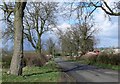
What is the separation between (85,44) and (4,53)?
45672 mm

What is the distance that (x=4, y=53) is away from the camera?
46062mm

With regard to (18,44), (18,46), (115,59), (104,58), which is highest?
(18,44)

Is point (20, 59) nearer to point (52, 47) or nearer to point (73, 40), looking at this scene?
point (73, 40)

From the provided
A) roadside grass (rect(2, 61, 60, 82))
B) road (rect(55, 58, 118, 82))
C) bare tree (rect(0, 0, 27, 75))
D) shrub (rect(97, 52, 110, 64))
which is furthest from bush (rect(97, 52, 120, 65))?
bare tree (rect(0, 0, 27, 75))

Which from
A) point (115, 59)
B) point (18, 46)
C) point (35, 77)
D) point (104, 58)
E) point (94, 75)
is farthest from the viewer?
point (104, 58)

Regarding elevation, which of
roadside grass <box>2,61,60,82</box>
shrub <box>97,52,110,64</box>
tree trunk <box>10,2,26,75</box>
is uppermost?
tree trunk <box>10,2,26,75</box>

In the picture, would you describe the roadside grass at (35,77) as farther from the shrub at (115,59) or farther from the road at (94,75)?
the shrub at (115,59)

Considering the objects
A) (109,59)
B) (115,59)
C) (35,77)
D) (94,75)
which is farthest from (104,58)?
(35,77)

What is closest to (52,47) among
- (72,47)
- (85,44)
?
(72,47)

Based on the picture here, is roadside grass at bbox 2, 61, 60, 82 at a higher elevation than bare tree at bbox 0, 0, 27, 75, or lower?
lower

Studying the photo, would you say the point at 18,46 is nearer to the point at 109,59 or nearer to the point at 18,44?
the point at 18,44

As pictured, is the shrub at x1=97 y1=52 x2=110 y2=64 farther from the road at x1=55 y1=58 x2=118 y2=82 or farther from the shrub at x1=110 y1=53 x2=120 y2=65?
the road at x1=55 y1=58 x2=118 y2=82

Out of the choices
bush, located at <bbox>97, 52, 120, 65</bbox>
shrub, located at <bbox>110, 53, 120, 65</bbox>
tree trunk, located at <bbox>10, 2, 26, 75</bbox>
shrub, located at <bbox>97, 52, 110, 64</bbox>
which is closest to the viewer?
tree trunk, located at <bbox>10, 2, 26, 75</bbox>

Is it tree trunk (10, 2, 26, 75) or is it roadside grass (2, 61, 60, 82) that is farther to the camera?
tree trunk (10, 2, 26, 75)
